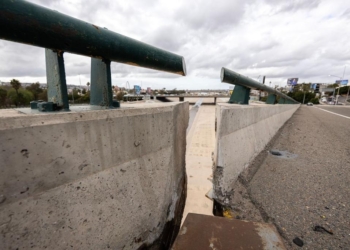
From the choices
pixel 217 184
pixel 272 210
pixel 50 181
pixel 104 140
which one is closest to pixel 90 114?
pixel 104 140

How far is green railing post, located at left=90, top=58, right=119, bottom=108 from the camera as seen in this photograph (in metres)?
1.51

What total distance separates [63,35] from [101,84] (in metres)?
0.54

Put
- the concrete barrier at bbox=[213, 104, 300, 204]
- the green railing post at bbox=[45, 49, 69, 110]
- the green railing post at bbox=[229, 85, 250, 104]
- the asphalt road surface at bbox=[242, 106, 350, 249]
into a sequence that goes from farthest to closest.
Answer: the green railing post at bbox=[229, 85, 250, 104] < the concrete barrier at bbox=[213, 104, 300, 204] < the asphalt road surface at bbox=[242, 106, 350, 249] < the green railing post at bbox=[45, 49, 69, 110]

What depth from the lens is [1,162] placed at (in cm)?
80

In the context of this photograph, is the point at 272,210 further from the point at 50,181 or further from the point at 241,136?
the point at 50,181

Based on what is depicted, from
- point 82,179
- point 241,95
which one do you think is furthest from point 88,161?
point 241,95

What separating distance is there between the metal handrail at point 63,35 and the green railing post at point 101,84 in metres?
0.13

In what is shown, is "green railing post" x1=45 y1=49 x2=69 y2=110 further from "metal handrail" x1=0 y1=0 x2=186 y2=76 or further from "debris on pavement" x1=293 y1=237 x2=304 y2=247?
"debris on pavement" x1=293 y1=237 x2=304 y2=247

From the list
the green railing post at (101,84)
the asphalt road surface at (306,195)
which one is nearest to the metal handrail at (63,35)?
the green railing post at (101,84)

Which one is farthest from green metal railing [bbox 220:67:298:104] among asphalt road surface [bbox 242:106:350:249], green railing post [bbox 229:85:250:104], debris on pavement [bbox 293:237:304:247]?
debris on pavement [bbox 293:237:304:247]

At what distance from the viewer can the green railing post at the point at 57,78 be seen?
3.96ft

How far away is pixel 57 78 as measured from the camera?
1.22m

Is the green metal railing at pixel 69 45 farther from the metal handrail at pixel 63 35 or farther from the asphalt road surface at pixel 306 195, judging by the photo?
the asphalt road surface at pixel 306 195

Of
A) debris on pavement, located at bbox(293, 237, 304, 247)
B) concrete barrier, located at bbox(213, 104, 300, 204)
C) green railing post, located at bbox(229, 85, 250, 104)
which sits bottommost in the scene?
debris on pavement, located at bbox(293, 237, 304, 247)
